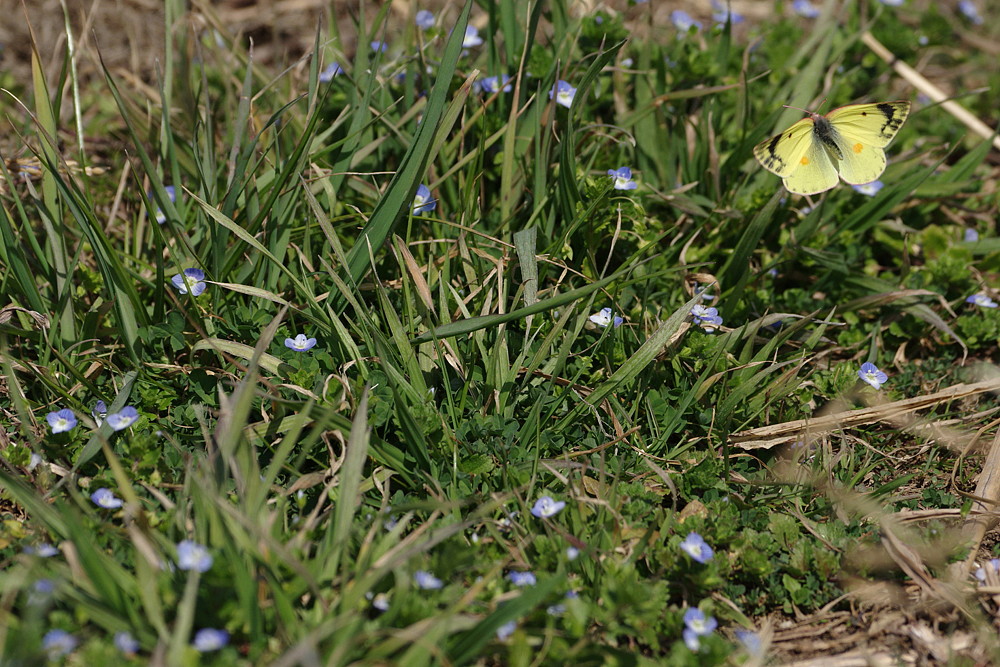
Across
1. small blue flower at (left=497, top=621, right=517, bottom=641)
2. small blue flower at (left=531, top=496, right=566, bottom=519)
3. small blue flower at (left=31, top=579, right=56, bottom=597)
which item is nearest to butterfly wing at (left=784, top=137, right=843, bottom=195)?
small blue flower at (left=531, top=496, right=566, bottom=519)

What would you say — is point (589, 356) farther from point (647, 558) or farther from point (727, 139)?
point (727, 139)

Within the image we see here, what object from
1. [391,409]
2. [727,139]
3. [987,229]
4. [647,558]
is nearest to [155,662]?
[391,409]

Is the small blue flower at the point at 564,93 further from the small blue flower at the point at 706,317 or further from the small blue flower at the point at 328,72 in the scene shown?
the small blue flower at the point at 706,317

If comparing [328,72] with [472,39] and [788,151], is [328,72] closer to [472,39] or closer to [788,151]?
[472,39]

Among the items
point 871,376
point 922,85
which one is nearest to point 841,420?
point 871,376

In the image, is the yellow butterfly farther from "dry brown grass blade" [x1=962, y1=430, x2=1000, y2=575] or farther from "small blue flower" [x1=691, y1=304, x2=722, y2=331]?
"dry brown grass blade" [x1=962, y1=430, x2=1000, y2=575]

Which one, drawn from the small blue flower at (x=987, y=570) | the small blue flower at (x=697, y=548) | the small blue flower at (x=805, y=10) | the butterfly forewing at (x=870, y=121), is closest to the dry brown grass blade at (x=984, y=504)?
the small blue flower at (x=987, y=570)
